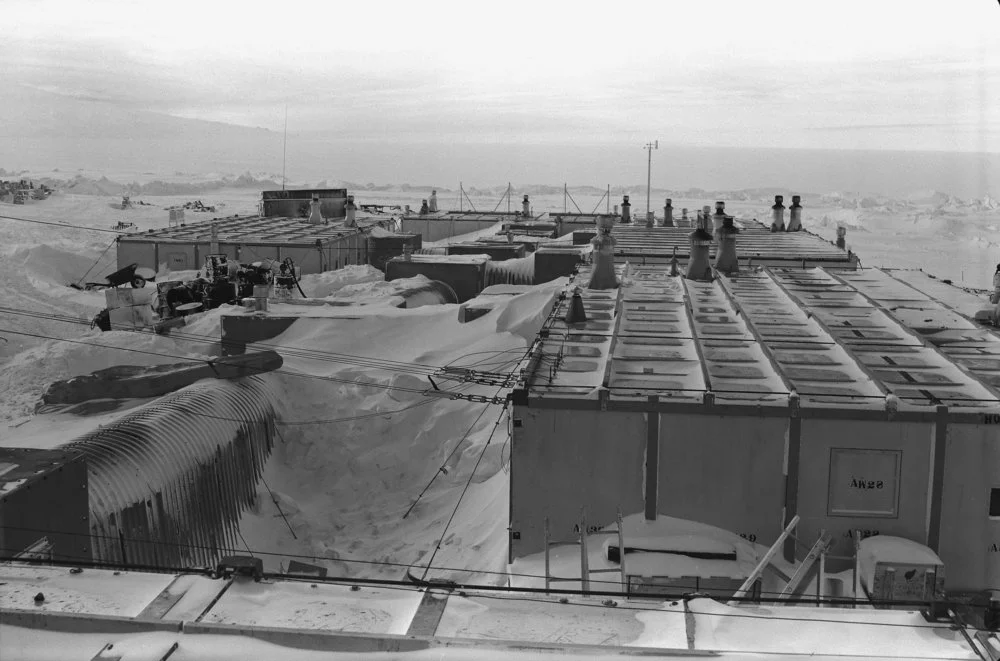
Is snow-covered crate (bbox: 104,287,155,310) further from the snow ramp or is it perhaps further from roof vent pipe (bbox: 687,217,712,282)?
roof vent pipe (bbox: 687,217,712,282)

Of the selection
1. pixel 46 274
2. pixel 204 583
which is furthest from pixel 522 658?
pixel 46 274

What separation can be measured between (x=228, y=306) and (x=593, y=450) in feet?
60.7

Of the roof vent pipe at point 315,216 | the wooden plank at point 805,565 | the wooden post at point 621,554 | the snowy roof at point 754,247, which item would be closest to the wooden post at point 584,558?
the wooden post at point 621,554

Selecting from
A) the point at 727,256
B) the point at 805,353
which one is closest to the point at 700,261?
the point at 727,256

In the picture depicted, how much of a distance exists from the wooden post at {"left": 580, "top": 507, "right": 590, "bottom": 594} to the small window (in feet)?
15.9

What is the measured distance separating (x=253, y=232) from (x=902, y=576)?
115 ft

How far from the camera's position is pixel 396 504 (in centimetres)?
1980

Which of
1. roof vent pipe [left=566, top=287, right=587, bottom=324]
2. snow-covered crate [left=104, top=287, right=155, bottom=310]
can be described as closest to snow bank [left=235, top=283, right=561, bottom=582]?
roof vent pipe [left=566, top=287, right=587, bottom=324]

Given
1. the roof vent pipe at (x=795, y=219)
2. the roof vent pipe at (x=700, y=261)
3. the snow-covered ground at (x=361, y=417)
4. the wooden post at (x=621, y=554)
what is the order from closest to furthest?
the wooden post at (x=621, y=554), the snow-covered ground at (x=361, y=417), the roof vent pipe at (x=700, y=261), the roof vent pipe at (x=795, y=219)

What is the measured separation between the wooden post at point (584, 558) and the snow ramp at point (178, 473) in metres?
6.23

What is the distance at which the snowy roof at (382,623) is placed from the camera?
272 inches

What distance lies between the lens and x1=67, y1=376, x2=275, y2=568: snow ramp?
15.3 metres

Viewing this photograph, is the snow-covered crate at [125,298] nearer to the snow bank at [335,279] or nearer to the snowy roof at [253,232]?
the snow bank at [335,279]

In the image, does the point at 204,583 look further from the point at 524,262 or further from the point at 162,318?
the point at 524,262
